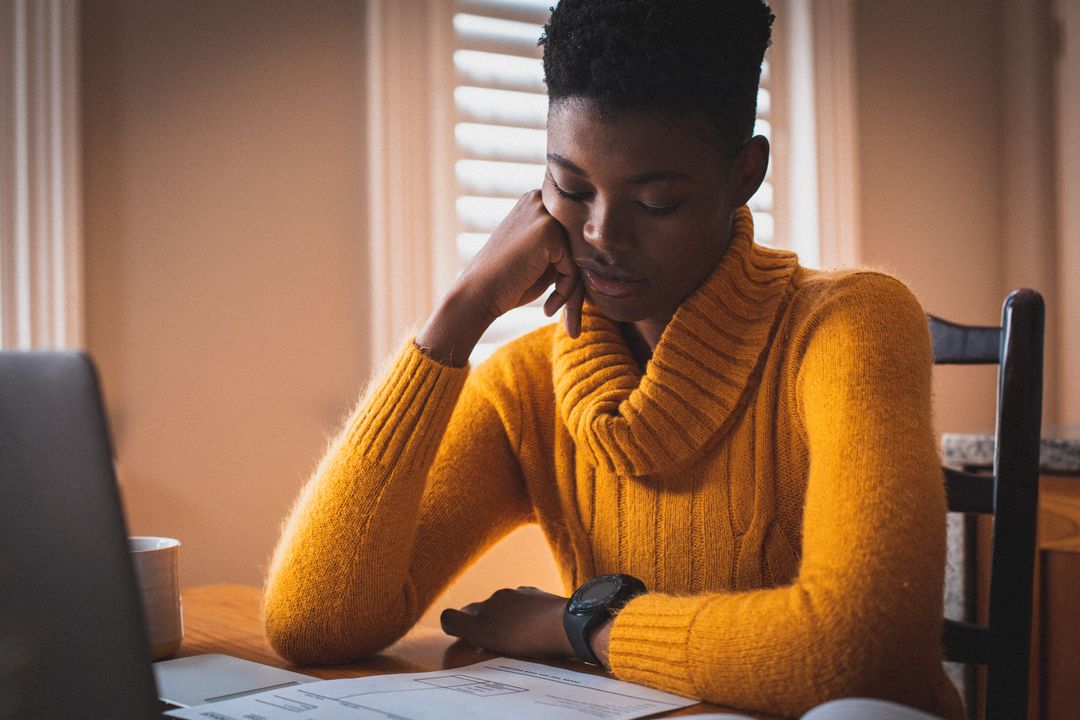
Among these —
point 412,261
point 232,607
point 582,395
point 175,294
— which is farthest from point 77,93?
point 582,395

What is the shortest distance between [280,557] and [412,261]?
0.83 m

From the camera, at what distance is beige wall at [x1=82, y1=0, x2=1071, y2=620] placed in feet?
5.08

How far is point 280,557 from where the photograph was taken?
3.36ft

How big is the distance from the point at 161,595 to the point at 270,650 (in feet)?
0.44

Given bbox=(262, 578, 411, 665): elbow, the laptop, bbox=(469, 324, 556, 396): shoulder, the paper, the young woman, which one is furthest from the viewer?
bbox=(469, 324, 556, 396): shoulder

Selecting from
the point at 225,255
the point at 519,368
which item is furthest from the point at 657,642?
the point at 225,255

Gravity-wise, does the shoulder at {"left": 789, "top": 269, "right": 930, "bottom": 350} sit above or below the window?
below

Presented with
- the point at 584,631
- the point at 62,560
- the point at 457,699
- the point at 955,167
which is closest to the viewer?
the point at 62,560

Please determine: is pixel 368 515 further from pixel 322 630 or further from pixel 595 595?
pixel 595 595

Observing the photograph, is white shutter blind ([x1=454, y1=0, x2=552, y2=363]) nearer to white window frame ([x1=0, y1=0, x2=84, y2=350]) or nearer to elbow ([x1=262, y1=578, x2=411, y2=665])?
white window frame ([x1=0, y1=0, x2=84, y2=350])

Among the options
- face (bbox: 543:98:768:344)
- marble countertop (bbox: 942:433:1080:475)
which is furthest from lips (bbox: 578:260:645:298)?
marble countertop (bbox: 942:433:1080:475)

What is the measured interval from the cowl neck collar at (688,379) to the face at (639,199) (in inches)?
1.2

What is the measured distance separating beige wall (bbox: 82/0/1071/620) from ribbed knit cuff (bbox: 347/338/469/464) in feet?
2.15

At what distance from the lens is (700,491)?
102cm
